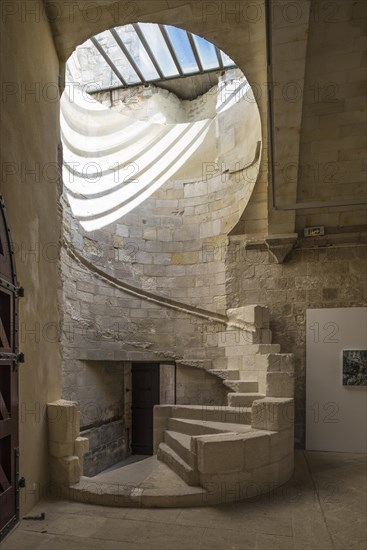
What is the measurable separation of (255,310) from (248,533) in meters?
3.38

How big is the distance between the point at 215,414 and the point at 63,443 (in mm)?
1856

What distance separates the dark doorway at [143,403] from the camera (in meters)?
8.22

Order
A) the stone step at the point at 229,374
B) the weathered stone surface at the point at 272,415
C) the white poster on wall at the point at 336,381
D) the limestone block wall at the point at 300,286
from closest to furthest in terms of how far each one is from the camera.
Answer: the weathered stone surface at the point at 272,415 < the white poster on wall at the point at 336,381 < the stone step at the point at 229,374 < the limestone block wall at the point at 300,286

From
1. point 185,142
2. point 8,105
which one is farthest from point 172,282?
point 8,105

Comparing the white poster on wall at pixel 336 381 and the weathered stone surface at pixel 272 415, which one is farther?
the white poster on wall at pixel 336 381

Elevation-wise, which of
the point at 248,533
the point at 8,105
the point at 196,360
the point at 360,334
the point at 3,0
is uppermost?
the point at 3,0

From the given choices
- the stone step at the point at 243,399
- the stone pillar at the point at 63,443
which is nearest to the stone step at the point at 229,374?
the stone step at the point at 243,399

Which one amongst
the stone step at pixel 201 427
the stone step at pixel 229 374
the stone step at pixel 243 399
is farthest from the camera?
the stone step at pixel 229 374

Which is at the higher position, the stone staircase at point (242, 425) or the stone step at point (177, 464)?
the stone staircase at point (242, 425)

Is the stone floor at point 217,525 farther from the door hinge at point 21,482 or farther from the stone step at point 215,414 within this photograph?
the stone step at point 215,414

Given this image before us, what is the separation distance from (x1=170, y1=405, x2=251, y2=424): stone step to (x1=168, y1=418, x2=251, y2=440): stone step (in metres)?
0.08

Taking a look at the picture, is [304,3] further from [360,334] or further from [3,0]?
[360,334]

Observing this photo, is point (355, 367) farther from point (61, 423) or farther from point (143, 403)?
point (143, 403)

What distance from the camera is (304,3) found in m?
3.28
